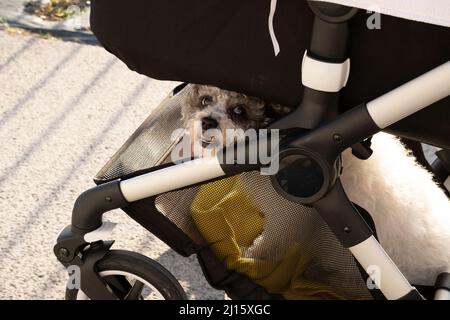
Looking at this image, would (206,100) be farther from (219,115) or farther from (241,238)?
(241,238)

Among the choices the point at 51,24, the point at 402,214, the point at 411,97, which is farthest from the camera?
the point at 51,24

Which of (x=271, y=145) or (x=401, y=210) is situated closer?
(x=271, y=145)

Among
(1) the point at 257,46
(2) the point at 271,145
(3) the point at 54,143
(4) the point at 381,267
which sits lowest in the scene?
(3) the point at 54,143

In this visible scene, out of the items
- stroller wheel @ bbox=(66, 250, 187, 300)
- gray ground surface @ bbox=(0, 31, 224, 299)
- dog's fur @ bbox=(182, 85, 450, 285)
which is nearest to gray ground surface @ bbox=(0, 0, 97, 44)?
gray ground surface @ bbox=(0, 31, 224, 299)

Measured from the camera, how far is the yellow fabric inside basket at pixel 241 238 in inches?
73.1

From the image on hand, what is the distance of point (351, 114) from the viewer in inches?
62.6

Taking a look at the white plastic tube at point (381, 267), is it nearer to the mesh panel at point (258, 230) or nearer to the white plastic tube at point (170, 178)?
the mesh panel at point (258, 230)

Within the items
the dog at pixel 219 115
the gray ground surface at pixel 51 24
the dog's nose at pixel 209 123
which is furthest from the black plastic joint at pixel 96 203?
the gray ground surface at pixel 51 24

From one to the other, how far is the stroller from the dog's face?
200 mm

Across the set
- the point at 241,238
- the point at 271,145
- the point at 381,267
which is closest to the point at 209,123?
the point at 241,238

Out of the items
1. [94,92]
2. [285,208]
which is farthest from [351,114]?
[94,92]

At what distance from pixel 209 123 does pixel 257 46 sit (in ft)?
2.17

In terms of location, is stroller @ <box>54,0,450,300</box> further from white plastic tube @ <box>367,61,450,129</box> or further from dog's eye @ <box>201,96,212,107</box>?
dog's eye @ <box>201,96,212,107</box>

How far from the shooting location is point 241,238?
1898 mm
